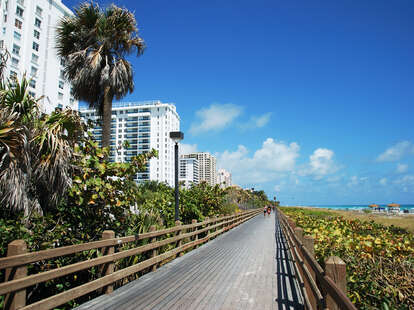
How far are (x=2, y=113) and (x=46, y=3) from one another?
59.8 metres

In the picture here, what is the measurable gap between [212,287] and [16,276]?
3.26 m

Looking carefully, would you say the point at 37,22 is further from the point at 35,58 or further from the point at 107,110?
the point at 107,110

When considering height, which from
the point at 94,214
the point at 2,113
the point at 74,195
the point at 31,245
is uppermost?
the point at 2,113

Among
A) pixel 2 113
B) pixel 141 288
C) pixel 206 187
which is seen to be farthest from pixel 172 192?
pixel 2 113

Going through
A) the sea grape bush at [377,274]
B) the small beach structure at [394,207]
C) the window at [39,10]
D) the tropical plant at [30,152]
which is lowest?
the small beach structure at [394,207]

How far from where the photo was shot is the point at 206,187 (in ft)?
51.2

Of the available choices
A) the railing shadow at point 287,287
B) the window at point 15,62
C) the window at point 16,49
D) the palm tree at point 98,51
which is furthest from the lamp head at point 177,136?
the window at point 16,49

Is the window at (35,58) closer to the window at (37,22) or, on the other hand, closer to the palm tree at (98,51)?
the window at (37,22)

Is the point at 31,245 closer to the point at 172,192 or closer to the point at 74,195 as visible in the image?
the point at 74,195

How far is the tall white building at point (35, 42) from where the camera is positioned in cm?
4356

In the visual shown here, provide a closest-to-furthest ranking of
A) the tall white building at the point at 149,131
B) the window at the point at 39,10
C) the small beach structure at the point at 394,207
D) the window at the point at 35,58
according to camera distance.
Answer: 1. the window at the point at 35,58
2. the window at the point at 39,10
3. the small beach structure at the point at 394,207
4. the tall white building at the point at 149,131

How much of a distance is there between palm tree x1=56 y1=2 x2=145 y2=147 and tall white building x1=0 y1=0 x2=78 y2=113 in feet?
112

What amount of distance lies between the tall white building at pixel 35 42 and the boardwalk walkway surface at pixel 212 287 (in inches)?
→ 1707

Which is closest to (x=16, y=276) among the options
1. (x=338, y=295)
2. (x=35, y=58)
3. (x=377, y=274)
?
(x=338, y=295)
